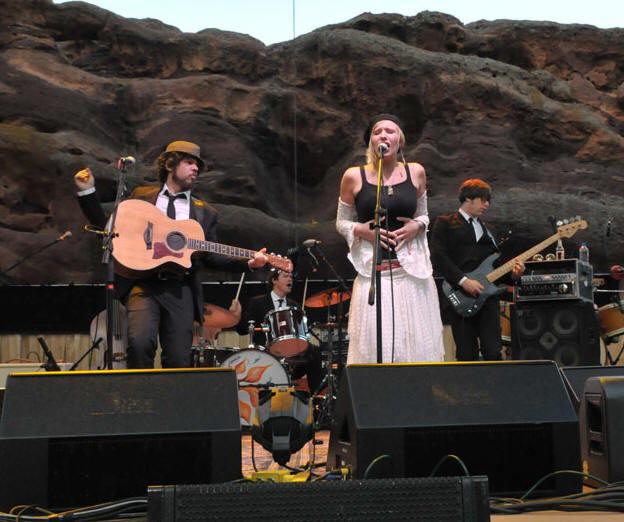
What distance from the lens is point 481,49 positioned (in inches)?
454

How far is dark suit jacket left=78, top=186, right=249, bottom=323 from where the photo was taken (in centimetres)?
400

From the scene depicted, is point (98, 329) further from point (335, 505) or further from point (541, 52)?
point (541, 52)

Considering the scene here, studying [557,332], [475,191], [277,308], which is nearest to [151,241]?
[475,191]

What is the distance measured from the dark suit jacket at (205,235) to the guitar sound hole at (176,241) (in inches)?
4.1

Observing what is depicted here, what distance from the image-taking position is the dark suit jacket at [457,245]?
549cm

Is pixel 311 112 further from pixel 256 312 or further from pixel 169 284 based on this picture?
Answer: pixel 169 284

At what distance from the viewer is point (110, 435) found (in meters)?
2.10

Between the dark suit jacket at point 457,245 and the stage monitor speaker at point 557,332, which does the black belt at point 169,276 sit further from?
the stage monitor speaker at point 557,332

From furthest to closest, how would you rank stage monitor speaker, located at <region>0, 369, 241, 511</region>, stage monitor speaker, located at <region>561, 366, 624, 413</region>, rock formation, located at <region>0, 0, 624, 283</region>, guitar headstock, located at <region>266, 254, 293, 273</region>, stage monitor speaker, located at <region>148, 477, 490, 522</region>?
rock formation, located at <region>0, 0, 624, 283</region> < guitar headstock, located at <region>266, 254, 293, 273</region> < stage monitor speaker, located at <region>561, 366, 624, 413</region> < stage monitor speaker, located at <region>0, 369, 241, 511</region> < stage monitor speaker, located at <region>148, 477, 490, 522</region>

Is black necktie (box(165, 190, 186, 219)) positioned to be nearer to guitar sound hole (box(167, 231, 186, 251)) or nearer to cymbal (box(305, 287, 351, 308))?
guitar sound hole (box(167, 231, 186, 251))

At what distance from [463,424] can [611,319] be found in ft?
19.6

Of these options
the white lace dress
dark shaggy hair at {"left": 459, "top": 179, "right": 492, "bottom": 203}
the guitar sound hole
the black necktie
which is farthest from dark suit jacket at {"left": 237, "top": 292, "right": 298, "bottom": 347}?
the white lace dress

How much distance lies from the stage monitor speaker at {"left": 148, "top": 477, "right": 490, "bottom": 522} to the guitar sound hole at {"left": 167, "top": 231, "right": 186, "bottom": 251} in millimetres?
2504

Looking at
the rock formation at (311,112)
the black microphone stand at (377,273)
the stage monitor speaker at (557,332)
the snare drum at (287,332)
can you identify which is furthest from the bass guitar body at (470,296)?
the rock formation at (311,112)
